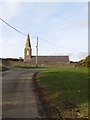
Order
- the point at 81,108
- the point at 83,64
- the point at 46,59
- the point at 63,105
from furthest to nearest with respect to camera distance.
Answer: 1. the point at 46,59
2. the point at 83,64
3. the point at 63,105
4. the point at 81,108

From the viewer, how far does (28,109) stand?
9266 millimetres

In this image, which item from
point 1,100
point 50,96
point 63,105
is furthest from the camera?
point 50,96

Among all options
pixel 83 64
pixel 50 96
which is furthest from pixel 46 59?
pixel 50 96

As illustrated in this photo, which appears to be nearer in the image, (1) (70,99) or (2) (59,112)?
(2) (59,112)

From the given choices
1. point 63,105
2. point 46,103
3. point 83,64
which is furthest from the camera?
point 83,64

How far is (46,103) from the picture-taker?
10.5 m

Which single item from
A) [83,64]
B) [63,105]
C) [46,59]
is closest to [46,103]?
[63,105]

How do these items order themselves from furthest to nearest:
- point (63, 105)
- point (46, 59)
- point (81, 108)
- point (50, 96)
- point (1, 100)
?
point (46, 59)
point (50, 96)
point (1, 100)
point (63, 105)
point (81, 108)

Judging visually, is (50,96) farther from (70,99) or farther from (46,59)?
(46,59)

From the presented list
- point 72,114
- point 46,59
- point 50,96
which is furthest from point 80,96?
point 46,59

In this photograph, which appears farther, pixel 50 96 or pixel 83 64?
pixel 83 64

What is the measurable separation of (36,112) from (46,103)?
179cm

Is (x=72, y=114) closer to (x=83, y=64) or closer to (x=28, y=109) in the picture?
(x=28, y=109)

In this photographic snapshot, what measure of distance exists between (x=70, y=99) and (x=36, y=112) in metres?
2.51
